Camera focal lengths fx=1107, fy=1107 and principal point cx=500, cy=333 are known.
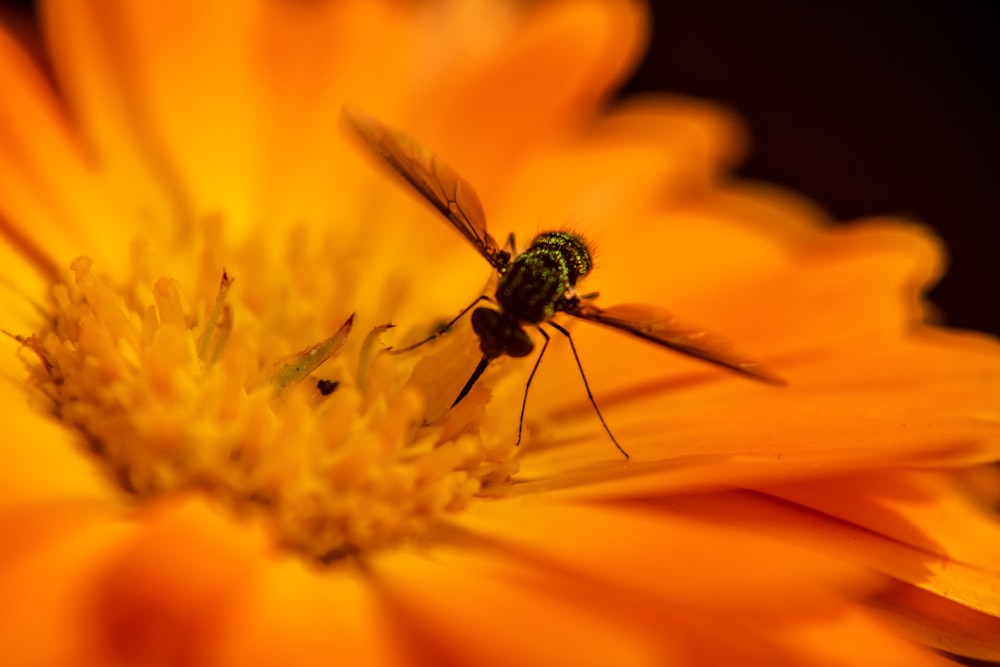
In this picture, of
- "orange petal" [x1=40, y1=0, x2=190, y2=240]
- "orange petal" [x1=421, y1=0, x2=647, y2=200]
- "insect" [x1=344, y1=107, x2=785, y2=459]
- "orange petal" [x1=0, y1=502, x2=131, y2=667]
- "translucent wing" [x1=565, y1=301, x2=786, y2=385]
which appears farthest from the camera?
"orange petal" [x1=421, y1=0, x2=647, y2=200]

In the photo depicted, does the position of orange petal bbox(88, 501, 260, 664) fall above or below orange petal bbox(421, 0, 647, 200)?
below

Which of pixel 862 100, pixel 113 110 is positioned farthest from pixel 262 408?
pixel 862 100

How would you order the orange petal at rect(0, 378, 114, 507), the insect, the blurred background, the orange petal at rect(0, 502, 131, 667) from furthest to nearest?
the blurred background → the insect → the orange petal at rect(0, 378, 114, 507) → the orange petal at rect(0, 502, 131, 667)

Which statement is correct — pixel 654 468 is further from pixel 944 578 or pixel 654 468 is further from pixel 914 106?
pixel 914 106

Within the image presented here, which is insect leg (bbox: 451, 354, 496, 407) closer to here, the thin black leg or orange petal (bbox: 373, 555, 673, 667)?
the thin black leg

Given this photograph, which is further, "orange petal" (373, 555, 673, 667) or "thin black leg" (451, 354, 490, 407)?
"thin black leg" (451, 354, 490, 407)

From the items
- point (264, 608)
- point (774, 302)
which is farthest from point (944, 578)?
point (264, 608)

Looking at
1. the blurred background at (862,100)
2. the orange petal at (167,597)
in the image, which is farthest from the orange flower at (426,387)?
the blurred background at (862,100)

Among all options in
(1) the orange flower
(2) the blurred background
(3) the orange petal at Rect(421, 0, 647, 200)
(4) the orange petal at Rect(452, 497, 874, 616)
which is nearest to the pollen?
(1) the orange flower
